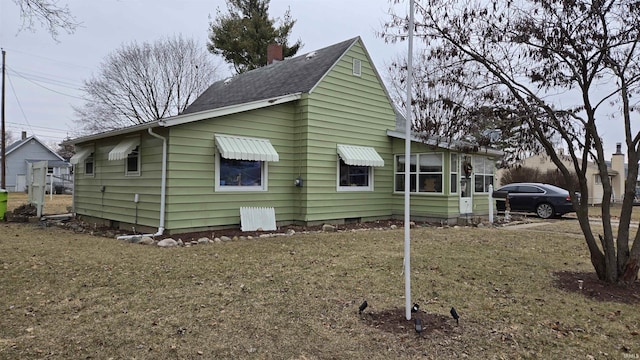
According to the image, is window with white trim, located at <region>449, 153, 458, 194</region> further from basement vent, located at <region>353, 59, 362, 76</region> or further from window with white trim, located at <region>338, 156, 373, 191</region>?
basement vent, located at <region>353, 59, 362, 76</region>

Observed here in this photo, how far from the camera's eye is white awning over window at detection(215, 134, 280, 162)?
971cm

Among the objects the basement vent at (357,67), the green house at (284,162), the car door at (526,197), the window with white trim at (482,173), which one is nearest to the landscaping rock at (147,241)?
the green house at (284,162)

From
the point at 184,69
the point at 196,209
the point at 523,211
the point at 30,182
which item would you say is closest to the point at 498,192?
the point at 523,211

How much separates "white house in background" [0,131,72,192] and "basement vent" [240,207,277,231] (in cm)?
3392

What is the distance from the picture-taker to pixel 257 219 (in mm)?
10664

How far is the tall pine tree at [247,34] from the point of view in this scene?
25062 millimetres

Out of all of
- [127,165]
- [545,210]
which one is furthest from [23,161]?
[545,210]

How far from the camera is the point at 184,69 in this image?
28.1 metres

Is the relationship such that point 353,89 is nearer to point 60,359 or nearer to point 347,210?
Answer: point 347,210

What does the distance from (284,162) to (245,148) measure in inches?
67.3

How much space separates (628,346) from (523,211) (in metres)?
15.1

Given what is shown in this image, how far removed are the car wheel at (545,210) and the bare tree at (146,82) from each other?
21.9m

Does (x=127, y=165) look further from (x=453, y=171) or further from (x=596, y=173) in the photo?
(x=596, y=173)

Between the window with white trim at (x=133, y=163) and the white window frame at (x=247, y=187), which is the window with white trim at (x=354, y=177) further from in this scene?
the window with white trim at (x=133, y=163)
